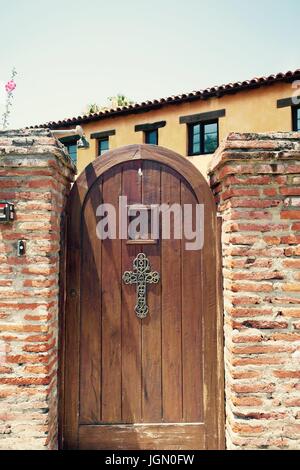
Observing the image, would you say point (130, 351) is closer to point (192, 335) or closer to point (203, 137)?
point (192, 335)

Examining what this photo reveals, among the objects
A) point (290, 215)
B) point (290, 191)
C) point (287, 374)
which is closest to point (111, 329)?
point (287, 374)

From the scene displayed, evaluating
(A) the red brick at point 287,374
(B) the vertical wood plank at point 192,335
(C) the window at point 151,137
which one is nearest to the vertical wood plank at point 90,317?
(B) the vertical wood plank at point 192,335

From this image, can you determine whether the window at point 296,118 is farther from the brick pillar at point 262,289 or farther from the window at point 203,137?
the brick pillar at point 262,289

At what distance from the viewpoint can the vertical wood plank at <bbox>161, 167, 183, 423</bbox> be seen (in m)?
2.46

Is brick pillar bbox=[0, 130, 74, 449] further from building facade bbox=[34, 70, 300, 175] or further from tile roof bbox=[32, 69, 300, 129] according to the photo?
tile roof bbox=[32, 69, 300, 129]

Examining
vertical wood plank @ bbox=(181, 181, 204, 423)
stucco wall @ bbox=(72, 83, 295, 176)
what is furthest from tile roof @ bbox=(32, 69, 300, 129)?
vertical wood plank @ bbox=(181, 181, 204, 423)

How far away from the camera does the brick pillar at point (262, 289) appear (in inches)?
85.4

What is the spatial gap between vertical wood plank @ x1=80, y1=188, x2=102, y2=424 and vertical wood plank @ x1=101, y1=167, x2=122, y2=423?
40mm

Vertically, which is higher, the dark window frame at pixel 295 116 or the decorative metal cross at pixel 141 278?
the dark window frame at pixel 295 116

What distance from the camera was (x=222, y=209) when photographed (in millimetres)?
2471

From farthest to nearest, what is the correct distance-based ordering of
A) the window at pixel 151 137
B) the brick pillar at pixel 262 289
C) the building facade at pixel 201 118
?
the window at pixel 151 137 → the building facade at pixel 201 118 → the brick pillar at pixel 262 289

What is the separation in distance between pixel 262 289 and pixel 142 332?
37.6 inches
